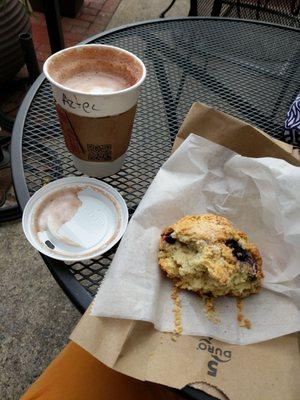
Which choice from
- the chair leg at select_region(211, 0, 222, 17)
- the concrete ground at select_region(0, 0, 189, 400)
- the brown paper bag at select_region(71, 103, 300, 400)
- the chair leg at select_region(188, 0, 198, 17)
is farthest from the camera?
the chair leg at select_region(188, 0, 198, 17)

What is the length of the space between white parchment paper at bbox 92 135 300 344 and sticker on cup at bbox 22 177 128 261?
2.4 inches

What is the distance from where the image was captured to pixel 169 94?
1481 mm

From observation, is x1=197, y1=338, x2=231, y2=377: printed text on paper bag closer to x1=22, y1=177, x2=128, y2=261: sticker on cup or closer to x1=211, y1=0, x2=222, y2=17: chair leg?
x1=22, y1=177, x2=128, y2=261: sticker on cup

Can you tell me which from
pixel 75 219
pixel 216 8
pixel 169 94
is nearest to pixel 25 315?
pixel 75 219

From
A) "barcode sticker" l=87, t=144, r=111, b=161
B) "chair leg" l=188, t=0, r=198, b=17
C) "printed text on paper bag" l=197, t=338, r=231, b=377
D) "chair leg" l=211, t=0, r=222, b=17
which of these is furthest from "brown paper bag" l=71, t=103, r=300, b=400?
"chair leg" l=188, t=0, r=198, b=17

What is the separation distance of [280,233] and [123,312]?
0.45 metres

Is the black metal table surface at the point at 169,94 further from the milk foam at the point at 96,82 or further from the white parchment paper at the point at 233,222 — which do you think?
the milk foam at the point at 96,82

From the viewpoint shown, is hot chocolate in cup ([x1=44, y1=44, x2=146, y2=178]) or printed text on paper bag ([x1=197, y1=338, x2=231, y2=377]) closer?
printed text on paper bag ([x1=197, y1=338, x2=231, y2=377])

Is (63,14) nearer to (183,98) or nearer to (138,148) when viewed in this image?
(183,98)

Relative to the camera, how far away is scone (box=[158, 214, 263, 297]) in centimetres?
88

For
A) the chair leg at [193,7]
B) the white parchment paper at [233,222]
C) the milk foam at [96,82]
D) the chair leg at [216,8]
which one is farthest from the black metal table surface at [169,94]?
the chair leg at [193,7]

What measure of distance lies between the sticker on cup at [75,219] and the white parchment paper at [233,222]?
0.06m

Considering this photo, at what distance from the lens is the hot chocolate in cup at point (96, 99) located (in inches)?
35.4

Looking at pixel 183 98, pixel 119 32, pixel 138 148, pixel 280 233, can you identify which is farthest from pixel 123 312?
pixel 119 32
